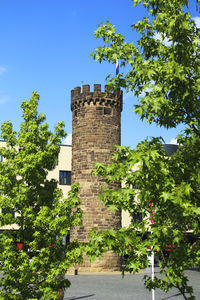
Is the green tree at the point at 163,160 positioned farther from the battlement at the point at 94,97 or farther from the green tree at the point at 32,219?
the battlement at the point at 94,97

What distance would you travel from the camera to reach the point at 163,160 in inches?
319

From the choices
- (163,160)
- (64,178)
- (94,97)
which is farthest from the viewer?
(64,178)

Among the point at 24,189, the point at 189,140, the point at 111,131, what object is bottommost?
the point at 24,189

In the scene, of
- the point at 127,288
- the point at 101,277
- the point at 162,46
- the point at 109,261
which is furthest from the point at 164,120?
the point at 109,261

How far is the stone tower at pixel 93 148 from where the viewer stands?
99.7 ft

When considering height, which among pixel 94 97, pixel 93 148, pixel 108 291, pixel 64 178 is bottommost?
pixel 108 291

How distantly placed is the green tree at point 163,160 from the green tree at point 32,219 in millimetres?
3662

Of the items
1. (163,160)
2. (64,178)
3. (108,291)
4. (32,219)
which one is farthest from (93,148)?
(163,160)

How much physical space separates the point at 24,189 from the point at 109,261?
20615mm

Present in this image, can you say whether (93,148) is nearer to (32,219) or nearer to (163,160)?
(32,219)

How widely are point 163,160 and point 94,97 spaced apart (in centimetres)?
2517

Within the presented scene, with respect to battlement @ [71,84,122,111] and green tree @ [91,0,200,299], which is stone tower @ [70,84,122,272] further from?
green tree @ [91,0,200,299]

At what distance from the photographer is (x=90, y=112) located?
106 feet

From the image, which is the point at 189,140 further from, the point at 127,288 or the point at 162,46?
the point at 127,288
